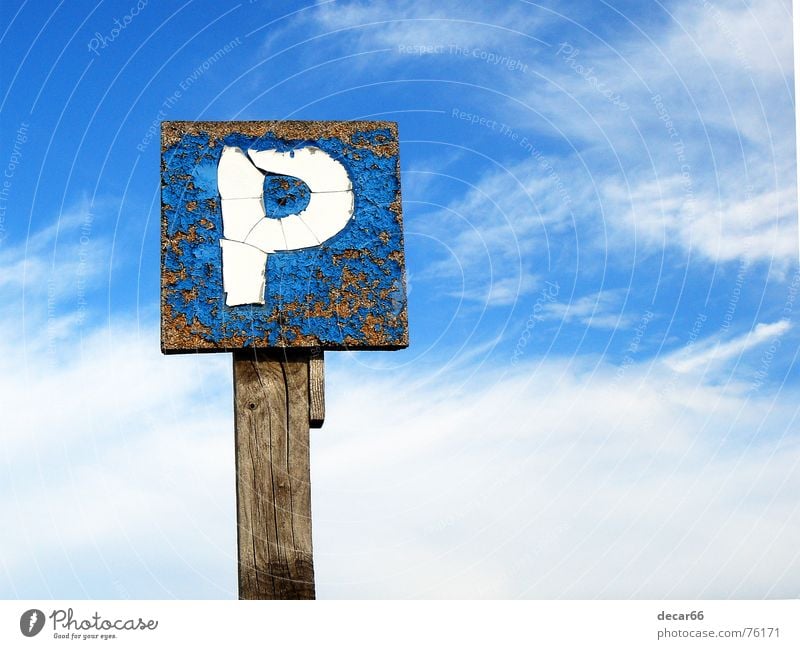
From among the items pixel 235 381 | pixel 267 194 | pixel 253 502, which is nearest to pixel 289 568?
pixel 253 502

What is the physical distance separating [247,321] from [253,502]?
0.88 meters

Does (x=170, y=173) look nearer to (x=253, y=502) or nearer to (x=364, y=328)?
(x=364, y=328)

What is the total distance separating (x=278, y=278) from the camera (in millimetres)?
4316

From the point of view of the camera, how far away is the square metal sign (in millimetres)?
4234

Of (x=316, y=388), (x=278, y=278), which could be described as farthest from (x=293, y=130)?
(x=316, y=388)

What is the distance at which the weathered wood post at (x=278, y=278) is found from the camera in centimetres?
416

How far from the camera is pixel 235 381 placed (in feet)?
14.0

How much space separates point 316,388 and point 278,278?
58 cm
